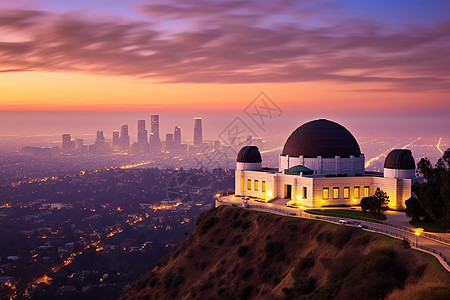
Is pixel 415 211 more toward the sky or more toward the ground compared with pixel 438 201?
more toward the ground

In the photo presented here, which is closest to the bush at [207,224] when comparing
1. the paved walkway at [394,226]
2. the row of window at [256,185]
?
the paved walkway at [394,226]

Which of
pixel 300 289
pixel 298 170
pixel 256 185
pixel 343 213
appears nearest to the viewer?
pixel 300 289

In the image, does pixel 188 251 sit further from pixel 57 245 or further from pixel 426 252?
pixel 57 245

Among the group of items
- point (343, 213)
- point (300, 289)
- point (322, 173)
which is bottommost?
point (300, 289)

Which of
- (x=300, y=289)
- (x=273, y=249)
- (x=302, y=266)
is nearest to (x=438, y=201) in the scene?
(x=302, y=266)

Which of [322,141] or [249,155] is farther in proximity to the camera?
[249,155]

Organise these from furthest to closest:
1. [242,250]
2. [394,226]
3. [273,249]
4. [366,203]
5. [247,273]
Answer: [366,203] < [242,250] < [273,249] < [247,273] < [394,226]

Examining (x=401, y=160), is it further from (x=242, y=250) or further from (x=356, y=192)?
(x=242, y=250)
